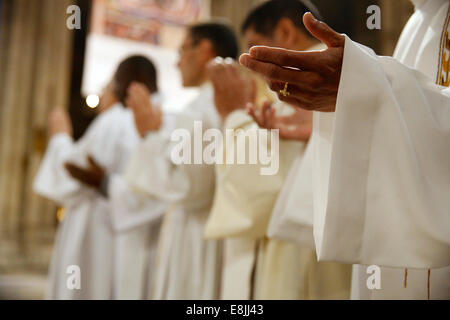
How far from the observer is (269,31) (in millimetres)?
1785

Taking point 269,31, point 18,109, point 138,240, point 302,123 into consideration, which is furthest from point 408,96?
point 18,109

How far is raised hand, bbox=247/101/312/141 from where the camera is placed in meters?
1.45

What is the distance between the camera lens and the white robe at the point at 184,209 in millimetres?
1997

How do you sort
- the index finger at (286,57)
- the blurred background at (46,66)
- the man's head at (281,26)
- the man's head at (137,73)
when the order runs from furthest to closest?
the blurred background at (46,66)
the man's head at (137,73)
the man's head at (281,26)
the index finger at (286,57)

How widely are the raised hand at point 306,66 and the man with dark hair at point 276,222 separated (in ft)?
2.01

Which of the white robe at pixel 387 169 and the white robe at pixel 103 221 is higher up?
the white robe at pixel 387 169

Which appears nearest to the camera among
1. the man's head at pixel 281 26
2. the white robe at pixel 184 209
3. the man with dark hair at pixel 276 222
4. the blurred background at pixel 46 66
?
the man with dark hair at pixel 276 222

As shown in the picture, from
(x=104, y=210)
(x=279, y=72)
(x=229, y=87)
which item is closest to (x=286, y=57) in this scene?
(x=279, y=72)

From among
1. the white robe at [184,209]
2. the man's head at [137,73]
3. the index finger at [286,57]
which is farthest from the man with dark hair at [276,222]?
the man's head at [137,73]

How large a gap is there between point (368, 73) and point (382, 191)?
0.20 meters

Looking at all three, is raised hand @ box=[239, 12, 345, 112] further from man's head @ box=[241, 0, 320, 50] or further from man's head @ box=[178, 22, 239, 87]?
man's head @ box=[178, 22, 239, 87]

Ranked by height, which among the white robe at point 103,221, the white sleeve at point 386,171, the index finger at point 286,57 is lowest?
the white robe at point 103,221

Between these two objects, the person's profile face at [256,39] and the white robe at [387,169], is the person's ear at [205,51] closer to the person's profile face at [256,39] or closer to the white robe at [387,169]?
the person's profile face at [256,39]

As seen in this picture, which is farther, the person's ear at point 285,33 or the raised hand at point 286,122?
the person's ear at point 285,33
